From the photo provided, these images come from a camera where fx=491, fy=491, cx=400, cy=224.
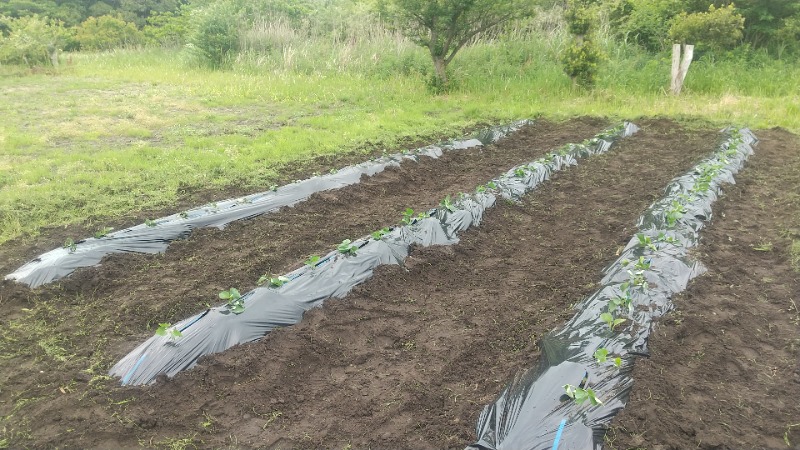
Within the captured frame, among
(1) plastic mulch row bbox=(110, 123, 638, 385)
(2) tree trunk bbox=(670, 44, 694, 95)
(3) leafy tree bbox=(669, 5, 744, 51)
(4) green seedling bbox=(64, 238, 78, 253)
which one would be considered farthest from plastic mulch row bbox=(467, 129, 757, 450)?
(3) leafy tree bbox=(669, 5, 744, 51)

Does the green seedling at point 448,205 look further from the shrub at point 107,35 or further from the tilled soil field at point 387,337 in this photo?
the shrub at point 107,35

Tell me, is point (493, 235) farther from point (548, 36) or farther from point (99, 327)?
point (548, 36)

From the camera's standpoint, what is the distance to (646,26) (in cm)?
1288

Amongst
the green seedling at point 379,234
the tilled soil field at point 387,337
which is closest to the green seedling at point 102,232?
the tilled soil field at point 387,337

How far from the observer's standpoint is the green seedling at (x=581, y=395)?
91.9 inches

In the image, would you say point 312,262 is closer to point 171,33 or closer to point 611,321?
point 611,321

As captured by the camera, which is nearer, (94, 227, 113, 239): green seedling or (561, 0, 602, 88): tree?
(94, 227, 113, 239): green seedling

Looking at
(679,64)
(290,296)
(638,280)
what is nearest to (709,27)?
(679,64)

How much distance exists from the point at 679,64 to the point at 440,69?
4.90m

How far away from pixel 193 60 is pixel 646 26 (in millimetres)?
13090

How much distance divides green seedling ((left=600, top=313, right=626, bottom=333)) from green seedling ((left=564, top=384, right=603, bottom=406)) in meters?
0.64

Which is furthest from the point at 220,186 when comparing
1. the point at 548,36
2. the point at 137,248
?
the point at 548,36

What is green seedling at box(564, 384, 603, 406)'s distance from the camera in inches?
91.9

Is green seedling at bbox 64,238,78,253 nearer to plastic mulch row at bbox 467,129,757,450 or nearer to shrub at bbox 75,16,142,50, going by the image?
plastic mulch row at bbox 467,129,757,450
